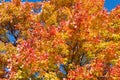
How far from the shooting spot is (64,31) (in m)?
17.5

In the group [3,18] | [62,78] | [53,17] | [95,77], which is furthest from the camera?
[3,18]

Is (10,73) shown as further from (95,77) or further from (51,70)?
(95,77)

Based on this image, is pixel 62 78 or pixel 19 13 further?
pixel 19 13

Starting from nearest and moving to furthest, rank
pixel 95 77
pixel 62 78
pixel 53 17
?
pixel 95 77
pixel 62 78
pixel 53 17

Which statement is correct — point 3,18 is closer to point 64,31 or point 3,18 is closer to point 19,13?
point 19,13

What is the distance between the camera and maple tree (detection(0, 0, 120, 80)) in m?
16.2

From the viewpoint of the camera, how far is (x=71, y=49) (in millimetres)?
17641

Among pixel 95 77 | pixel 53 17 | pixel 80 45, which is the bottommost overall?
pixel 95 77

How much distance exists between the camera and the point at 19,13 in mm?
20906

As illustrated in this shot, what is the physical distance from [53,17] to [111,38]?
3095 mm

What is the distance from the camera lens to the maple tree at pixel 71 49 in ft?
53.3

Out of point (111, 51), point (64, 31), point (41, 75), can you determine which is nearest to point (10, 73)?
point (41, 75)

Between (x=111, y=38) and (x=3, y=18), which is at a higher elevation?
(x=3, y=18)

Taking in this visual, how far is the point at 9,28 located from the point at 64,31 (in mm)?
4804
